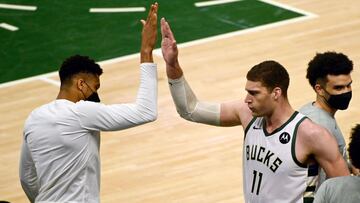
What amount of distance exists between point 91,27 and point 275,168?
766 cm

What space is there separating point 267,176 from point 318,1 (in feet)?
27.3

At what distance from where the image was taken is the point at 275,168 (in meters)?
6.10

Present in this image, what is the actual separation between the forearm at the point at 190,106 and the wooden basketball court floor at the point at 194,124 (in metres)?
2.63

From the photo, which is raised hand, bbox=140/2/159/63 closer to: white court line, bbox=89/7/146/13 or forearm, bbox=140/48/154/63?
forearm, bbox=140/48/154/63

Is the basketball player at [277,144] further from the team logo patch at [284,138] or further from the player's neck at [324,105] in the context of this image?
the player's neck at [324,105]

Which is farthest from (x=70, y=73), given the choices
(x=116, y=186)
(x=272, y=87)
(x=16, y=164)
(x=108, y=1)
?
(x=108, y=1)

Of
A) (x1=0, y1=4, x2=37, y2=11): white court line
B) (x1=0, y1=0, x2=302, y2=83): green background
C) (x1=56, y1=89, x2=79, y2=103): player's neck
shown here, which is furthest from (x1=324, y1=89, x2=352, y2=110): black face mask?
(x1=0, y1=4, x2=37, y2=11): white court line

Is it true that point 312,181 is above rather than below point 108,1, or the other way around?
above

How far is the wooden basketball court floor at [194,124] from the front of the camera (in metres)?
9.51

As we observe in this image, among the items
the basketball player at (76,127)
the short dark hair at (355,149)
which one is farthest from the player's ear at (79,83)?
→ the short dark hair at (355,149)

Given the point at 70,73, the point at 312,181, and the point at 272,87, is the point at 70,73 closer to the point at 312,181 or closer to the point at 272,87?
the point at 272,87

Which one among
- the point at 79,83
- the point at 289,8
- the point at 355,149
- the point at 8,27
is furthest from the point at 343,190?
the point at 8,27

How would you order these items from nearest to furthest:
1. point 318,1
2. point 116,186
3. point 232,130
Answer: point 116,186, point 232,130, point 318,1

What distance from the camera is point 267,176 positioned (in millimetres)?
6156
